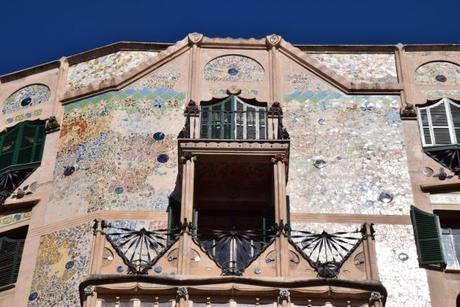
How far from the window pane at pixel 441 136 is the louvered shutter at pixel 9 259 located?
28.0ft

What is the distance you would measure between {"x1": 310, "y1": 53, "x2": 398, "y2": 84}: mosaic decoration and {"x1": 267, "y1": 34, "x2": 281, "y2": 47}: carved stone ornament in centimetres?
83

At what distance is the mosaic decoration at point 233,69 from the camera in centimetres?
2441

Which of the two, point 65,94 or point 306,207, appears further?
point 65,94

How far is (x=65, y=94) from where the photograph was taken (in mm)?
24688

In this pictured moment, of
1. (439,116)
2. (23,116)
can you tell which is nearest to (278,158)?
(439,116)

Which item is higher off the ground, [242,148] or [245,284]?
[242,148]

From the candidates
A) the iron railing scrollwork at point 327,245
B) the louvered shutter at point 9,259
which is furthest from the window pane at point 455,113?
the louvered shutter at point 9,259

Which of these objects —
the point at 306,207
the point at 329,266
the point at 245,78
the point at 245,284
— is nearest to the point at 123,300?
the point at 245,284

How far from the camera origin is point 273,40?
24828mm

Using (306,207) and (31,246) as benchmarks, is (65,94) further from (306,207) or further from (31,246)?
(306,207)

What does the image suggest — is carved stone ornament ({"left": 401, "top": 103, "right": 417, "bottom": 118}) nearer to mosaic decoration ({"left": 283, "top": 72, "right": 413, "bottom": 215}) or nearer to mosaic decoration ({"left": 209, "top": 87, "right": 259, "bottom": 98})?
mosaic decoration ({"left": 283, "top": 72, "right": 413, "bottom": 215})

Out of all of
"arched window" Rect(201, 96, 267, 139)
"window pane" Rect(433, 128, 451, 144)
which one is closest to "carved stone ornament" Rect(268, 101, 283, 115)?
"arched window" Rect(201, 96, 267, 139)

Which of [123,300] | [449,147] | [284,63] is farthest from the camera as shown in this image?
[284,63]

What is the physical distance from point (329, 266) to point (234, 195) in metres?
3.63
